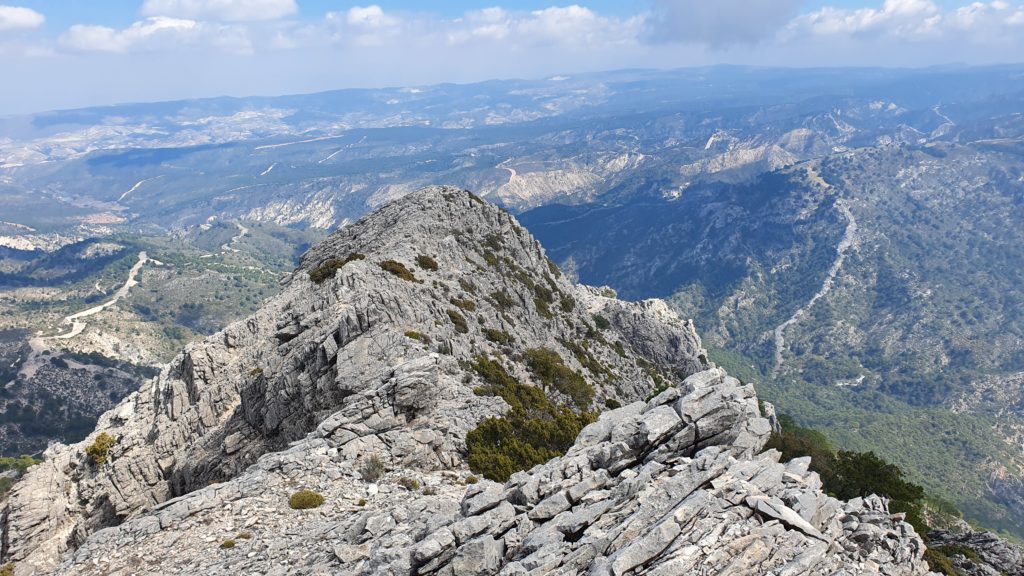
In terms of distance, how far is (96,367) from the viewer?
194 metres

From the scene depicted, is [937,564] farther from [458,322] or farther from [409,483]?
[458,322]

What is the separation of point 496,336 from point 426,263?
15.2 metres

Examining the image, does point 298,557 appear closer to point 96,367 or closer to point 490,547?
point 490,547

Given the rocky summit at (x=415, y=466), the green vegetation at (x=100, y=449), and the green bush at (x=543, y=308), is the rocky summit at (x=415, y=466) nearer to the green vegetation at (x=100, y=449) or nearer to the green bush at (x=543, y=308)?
the green vegetation at (x=100, y=449)

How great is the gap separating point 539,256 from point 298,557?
76880mm

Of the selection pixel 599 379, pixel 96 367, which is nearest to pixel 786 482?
pixel 599 379

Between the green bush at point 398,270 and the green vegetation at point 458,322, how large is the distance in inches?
258

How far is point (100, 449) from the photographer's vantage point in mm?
48094

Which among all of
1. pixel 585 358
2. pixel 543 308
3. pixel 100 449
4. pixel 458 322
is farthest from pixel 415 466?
pixel 543 308

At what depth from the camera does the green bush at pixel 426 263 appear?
232 feet

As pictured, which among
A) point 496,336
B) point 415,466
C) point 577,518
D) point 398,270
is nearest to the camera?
point 577,518

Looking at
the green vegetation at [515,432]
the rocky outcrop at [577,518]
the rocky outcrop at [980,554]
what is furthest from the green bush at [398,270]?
the rocky outcrop at [980,554]

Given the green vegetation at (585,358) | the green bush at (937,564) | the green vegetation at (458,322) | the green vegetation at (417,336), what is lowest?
the green bush at (937,564)

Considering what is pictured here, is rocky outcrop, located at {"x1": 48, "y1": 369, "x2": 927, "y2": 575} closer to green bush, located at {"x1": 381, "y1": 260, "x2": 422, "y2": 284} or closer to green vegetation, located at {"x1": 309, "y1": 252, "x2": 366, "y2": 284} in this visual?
green bush, located at {"x1": 381, "y1": 260, "x2": 422, "y2": 284}
